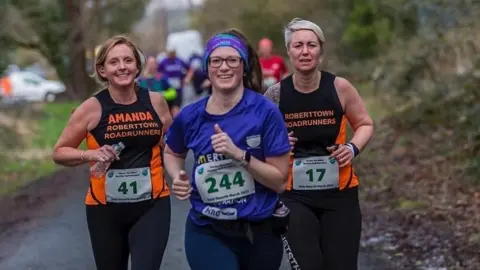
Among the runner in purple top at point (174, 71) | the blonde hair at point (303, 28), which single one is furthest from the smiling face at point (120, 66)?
the runner in purple top at point (174, 71)

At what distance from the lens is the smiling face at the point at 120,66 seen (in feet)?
18.2

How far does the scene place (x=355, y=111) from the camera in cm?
567

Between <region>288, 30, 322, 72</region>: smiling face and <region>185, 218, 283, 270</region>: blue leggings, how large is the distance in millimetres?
1283

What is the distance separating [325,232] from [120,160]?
1.37 m

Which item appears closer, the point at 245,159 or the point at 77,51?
the point at 245,159

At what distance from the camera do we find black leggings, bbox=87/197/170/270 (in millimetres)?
5457

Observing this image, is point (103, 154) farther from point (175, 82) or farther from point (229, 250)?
point (175, 82)

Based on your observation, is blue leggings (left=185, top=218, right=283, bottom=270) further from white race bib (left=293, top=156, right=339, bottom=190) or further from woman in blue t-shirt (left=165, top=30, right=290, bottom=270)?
white race bib (left=293, top=156, right=339, bottom=190)

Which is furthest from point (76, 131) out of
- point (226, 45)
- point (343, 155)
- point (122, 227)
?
point (343, 155)

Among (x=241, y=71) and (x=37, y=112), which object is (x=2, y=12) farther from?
(x=241, y=71)

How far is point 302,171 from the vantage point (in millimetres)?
5621

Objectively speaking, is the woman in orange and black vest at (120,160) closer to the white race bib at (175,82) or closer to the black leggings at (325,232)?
the black leggings at (325,232)

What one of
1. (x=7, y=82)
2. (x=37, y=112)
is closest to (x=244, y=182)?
(x=37, y=112)

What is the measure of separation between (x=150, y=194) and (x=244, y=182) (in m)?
1.19
